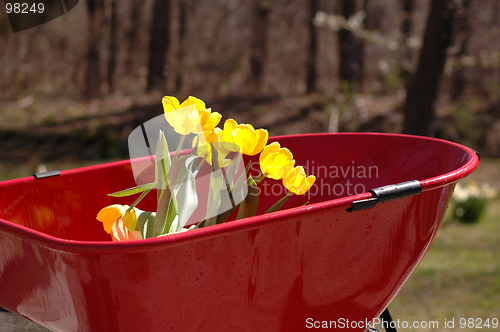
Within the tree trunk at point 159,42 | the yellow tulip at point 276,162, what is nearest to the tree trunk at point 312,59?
the tree trunk at point 159,42

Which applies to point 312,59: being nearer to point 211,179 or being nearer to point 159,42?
point 159,42

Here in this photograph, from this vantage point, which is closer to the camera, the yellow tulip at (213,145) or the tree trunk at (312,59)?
the yellow tulip at (213,145)

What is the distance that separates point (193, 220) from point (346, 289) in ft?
1.10

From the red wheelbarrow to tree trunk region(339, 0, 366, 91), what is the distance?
6142 millimetres

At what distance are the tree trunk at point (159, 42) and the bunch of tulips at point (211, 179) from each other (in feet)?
19.0

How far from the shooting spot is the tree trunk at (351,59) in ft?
22.1

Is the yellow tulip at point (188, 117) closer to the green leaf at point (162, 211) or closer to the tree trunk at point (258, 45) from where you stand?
the green leaf at point (162, 211)

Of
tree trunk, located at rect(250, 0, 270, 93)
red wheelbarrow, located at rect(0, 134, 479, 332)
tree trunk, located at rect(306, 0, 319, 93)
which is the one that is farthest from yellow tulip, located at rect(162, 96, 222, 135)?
tree trunk, located at rect(250, 0, 270, 93)

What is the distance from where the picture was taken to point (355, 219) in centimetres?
67

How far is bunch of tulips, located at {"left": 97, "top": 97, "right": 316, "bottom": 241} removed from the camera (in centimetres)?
75

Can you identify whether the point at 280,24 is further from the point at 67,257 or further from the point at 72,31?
the point at 67,257

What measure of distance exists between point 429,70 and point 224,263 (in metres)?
1.92

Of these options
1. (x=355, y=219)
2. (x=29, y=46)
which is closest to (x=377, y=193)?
(x=355, y=219)

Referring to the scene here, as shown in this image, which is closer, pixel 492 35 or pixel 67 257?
pixel 67 257
